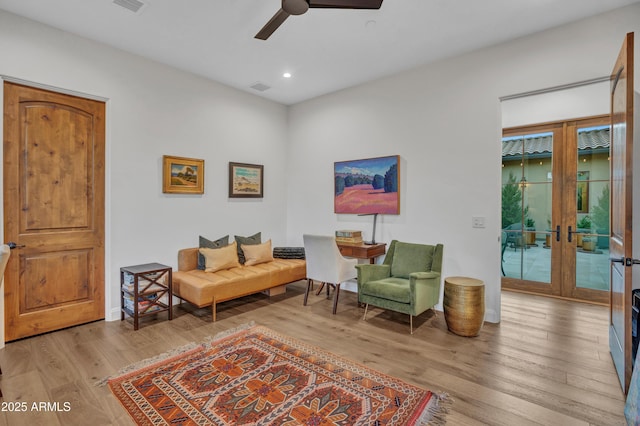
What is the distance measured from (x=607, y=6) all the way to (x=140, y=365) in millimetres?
5062

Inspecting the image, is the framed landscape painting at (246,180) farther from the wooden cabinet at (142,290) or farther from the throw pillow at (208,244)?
the wooden cabinet at (142,290)

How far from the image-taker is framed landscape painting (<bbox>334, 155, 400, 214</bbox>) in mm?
4387

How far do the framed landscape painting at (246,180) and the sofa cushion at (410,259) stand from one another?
2438 mm

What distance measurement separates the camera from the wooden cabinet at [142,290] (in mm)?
3346

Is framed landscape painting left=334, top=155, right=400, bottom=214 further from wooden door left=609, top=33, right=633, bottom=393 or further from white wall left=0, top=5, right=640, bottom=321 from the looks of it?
wooden door left=609, top=33, right=633, bottom=393

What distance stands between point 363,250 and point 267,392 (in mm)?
2302

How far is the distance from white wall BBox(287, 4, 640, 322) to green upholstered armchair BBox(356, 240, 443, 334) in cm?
27

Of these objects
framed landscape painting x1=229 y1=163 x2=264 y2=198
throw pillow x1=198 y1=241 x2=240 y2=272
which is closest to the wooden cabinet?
throw pillow x1=198 y1=241 x2=240 y2=272

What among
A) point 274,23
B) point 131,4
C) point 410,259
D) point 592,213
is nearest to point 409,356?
point 410,259

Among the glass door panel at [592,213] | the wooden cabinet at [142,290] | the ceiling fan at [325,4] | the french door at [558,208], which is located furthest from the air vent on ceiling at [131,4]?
the glass door panel at [592,213]

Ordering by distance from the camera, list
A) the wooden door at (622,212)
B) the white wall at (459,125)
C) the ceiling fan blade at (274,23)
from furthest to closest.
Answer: the white wall at (459,125) → the ceiling fan blade at (274,23) → the wooden door at (622,212)

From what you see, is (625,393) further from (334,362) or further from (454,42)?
(454,42)

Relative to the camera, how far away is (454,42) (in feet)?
11.5

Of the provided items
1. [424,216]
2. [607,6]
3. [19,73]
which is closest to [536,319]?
[424,216]
